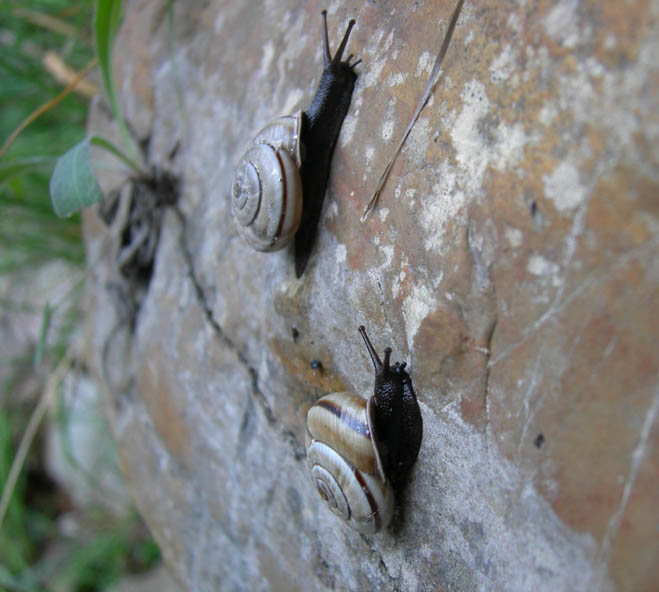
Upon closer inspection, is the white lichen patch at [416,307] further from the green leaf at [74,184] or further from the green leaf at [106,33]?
the green leaf at [106,33]

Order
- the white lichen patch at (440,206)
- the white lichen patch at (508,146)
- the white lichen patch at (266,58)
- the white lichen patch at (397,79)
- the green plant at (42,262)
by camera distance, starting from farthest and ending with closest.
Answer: the green plant at (42,262), the white lichen patch at (266,58), the white lichen patch at (397,79), the white lichen patch at (440,206), the white lichen patch at (508,146)

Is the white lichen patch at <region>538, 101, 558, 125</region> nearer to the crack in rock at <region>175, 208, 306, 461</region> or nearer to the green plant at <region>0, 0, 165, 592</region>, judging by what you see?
the crack in rock at <region>175, 208, 306, 461</region>

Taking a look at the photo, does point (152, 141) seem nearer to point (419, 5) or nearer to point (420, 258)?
point (419, 5)

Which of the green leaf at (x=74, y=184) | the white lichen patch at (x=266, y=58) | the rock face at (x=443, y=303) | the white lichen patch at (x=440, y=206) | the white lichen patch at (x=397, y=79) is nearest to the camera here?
the rock face at (x=443, y=303)

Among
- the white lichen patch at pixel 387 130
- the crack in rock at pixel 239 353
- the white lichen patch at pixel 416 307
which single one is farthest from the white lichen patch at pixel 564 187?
the crack in rock at pixel 239 353

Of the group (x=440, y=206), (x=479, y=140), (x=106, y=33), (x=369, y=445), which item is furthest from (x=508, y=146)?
(x=106, y=33)

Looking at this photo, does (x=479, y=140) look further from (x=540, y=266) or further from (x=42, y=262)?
(x=42, y=262)
